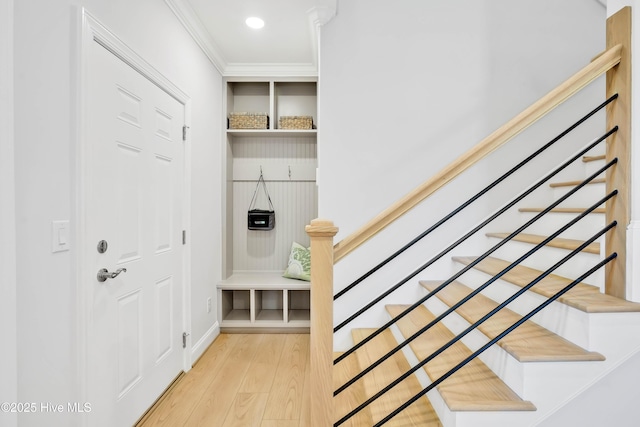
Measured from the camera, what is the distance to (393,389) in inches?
72.1

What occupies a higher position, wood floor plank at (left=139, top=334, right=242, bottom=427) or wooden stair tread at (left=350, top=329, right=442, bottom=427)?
wooden stair tread at (left=350, top=329, right=442, bottom=427)

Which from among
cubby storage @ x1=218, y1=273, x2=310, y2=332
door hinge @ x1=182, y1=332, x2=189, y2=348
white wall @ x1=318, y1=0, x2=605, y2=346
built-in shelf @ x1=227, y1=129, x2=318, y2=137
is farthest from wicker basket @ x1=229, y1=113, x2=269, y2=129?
door hinge @ x1=182, y1=332, x2=189, y2=348

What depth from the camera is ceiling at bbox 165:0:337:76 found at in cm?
253

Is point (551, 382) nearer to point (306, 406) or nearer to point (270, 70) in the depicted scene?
point (306, 406)

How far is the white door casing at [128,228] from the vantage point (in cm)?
156

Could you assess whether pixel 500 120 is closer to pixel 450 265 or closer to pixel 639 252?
pixel 450 265

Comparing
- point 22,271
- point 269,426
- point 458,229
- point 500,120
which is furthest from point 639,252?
point 22,271

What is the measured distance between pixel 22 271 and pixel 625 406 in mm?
2187

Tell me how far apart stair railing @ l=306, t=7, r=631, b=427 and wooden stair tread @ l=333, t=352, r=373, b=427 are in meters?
0.38

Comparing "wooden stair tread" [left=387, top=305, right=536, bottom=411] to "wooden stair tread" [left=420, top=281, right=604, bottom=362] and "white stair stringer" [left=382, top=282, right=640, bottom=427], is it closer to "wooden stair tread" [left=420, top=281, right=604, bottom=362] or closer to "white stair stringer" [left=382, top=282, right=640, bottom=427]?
"white stair stringer" [left=382, top=282, right=640, bottom=427]

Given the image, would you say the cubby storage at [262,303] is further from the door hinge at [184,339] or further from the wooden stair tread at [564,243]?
the wooden stair tread at [564,243]

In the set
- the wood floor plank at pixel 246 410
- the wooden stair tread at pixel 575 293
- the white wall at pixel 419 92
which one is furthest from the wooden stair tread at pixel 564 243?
the wood floor plank at pixel 246 410

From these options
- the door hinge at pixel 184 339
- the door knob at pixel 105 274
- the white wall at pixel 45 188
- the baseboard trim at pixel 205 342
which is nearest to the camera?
the white wall at pixel 45 188

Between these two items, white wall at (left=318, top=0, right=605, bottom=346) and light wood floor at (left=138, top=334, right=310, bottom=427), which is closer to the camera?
light wood floor at (left=138, top=334, right=310, bottom=427)
